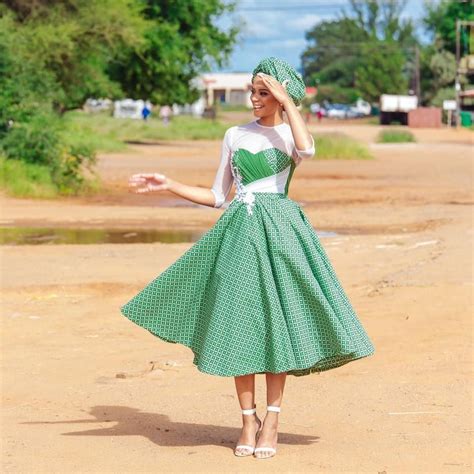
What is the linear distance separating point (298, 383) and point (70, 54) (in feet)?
76.4

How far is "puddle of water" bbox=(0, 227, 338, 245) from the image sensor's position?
17.8 metres

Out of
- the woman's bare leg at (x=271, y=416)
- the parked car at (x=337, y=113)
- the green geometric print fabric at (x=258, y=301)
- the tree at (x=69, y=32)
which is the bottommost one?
the parked car at (x=337, y=113)

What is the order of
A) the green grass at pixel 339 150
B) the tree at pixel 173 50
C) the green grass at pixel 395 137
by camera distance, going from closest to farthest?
the green grass at pixel 339 150
the tree at pixel 173 50
the green grass at pixel 395 137

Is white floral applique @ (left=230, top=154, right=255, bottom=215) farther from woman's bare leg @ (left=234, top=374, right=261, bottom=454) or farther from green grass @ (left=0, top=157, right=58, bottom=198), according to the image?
green grass @ (left=0, top=157, right=58, bottom=198)

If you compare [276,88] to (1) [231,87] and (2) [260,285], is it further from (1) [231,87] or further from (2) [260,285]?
(1) [231,87]

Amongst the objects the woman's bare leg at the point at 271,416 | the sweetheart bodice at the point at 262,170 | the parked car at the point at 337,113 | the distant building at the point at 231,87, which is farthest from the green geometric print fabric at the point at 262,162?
the distant building at the point at 231,87

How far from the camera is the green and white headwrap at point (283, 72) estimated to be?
Answer: 6.48m

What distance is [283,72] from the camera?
6.50 meters

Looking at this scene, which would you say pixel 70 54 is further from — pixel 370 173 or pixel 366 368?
pixel 366 368

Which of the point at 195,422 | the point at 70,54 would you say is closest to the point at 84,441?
the point at 195,422

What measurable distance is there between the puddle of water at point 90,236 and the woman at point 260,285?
36.3 feet

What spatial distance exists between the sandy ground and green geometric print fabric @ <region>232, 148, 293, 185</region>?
1311 mm

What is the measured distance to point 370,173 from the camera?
34.4 metres

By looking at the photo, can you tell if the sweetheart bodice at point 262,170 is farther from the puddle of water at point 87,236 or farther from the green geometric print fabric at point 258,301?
the puddle of water at point 87,236
